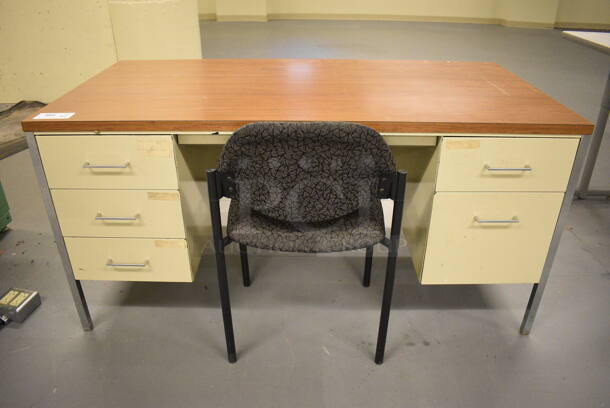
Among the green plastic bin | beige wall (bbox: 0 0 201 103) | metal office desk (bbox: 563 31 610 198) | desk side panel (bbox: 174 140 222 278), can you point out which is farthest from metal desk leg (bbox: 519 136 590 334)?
beige wall (bbox: 0 0 201 103)

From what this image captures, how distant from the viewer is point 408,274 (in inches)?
68.1

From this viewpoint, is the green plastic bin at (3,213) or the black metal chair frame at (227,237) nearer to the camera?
the black metal chair frame at (227,237)

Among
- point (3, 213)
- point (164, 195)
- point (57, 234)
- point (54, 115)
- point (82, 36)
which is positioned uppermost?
point (54, 115)

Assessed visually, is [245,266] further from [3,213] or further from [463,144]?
[3,213]

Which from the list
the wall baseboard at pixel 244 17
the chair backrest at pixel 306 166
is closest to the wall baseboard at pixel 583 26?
Result: the wall baseboard at pixel 244 17

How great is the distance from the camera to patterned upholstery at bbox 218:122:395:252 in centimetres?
95

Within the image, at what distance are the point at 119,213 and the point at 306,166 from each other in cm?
59

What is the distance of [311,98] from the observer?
1.27m

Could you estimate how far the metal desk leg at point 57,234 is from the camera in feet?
3.78

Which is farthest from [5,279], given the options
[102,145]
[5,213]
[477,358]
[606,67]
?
[606,67]

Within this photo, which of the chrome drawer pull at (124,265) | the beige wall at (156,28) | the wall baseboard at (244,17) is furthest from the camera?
the wall baseboard at (244,17)

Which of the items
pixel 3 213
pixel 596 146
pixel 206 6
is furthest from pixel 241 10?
pixel 596 146

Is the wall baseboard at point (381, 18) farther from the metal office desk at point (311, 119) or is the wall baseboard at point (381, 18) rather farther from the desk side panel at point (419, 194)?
the desk side panel at point (419, 194)

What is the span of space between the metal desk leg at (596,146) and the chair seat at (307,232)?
5.09 ft
